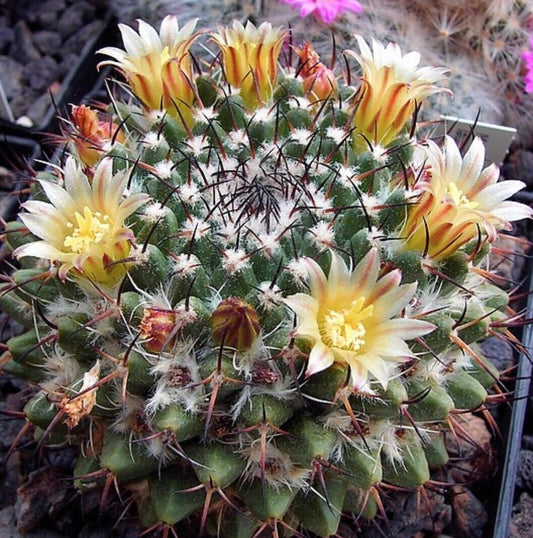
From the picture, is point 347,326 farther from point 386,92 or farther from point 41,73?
point 41,73

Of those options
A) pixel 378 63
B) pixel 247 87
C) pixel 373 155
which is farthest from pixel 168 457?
pixel 378 63

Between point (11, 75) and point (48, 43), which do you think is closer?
point (11, 75)

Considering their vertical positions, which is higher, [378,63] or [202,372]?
[378,63]

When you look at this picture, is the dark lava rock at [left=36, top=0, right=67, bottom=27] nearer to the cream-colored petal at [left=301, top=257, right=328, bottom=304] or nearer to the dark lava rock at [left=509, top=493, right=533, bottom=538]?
the cream-colored petal at [left=301, top=257, right=328, bottom=304]

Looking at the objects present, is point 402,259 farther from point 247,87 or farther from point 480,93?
point 480,93

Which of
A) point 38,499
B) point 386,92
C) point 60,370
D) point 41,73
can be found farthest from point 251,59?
point 41,73

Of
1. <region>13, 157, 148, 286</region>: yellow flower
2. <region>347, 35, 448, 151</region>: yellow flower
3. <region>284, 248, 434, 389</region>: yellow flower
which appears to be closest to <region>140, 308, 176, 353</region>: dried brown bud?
<region>13, 157, 148, 286</region>: yellow flower
